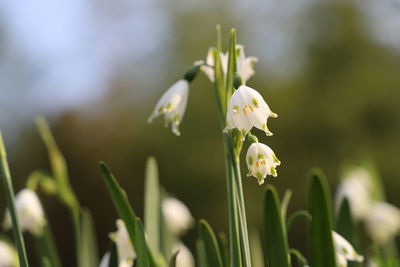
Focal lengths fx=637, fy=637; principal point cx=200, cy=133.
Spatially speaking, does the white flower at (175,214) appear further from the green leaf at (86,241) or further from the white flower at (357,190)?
the white flower at (357,190)

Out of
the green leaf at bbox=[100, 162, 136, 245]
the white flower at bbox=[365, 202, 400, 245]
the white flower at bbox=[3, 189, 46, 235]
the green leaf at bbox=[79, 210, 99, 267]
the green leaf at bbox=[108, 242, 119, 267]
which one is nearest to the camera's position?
the green leaf at bbox=[100, 162, 136, 245]

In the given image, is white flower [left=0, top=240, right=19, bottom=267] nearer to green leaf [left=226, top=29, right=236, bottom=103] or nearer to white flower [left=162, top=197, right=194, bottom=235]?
white flower [left=162, top=197, right=194, bottom=235]

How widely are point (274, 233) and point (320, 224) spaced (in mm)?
87

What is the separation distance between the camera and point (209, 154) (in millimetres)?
8703

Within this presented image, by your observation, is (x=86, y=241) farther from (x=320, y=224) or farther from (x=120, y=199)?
(x=320, y=224)

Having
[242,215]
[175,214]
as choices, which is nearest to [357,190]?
[175,214]

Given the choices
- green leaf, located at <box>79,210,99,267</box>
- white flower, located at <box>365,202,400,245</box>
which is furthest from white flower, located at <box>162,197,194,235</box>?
white flower, located at <box>365,202,400,245</box>

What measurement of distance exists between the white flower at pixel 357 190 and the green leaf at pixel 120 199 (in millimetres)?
1160

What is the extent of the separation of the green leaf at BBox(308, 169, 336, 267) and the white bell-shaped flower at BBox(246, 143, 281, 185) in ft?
0.35

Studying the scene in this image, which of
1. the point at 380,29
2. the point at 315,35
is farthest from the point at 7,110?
the point at 380,29

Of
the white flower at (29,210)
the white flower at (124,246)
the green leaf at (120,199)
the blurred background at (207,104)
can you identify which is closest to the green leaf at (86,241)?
the white flower at (29,210)

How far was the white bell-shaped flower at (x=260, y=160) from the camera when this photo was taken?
3.33 feet

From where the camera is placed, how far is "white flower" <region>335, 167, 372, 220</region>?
2.18 meters

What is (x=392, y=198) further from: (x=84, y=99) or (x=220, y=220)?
(x=84, y=99)
